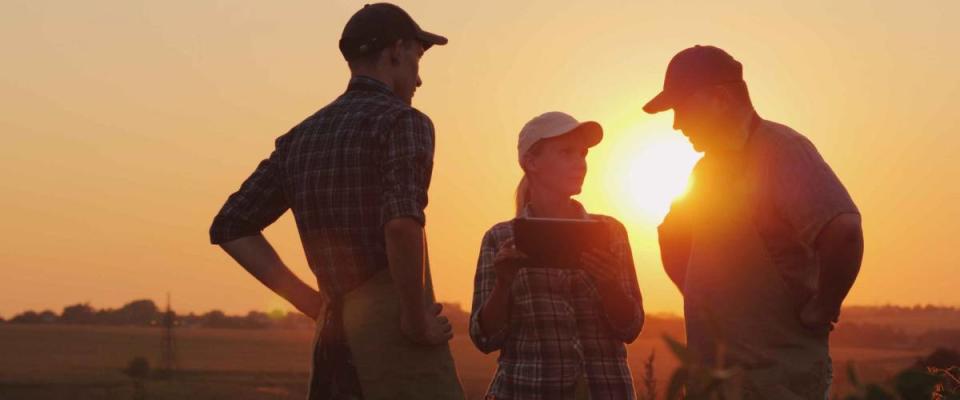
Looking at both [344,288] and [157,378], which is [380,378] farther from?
[157,378]

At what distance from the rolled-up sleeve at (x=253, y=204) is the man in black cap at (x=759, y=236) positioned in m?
1.61

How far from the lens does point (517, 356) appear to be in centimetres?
531

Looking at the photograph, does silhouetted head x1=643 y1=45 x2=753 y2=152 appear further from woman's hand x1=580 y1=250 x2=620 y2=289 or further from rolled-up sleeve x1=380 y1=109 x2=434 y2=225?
rolled-up sleeve x1=380 y1=109 x2=434 y2=225

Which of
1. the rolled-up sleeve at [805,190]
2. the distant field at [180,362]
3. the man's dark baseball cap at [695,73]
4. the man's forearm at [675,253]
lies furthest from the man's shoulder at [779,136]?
the distant field at [180,362]

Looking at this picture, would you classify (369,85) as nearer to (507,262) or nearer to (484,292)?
(507,262)

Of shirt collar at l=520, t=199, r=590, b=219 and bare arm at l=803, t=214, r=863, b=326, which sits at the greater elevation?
shirt collar at l=520, t=199, r=590, b=219

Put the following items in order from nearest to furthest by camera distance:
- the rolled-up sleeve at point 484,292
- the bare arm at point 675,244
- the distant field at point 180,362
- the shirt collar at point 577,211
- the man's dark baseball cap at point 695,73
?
the man's dark baseball cap at point 695,73 → the bare arm at point 675,244 → the rolled-up sleeve at point 484,292 → the shirt collar at point 577,211 → the distant field at point 180,362

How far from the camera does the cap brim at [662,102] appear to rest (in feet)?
14.6

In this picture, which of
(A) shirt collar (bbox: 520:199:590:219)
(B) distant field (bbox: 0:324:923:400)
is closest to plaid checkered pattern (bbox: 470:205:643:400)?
(A) shirt collar (bbox: 520:199:590:219)

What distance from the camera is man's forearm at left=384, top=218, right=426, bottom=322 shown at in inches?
168

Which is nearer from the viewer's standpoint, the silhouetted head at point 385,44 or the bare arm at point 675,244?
the bare arm at point 675,244

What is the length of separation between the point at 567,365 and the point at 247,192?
156 cm

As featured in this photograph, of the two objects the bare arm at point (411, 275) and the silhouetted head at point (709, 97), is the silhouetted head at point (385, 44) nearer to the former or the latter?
the bare arm at point (411, 275)

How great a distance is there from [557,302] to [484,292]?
13.6 inches
